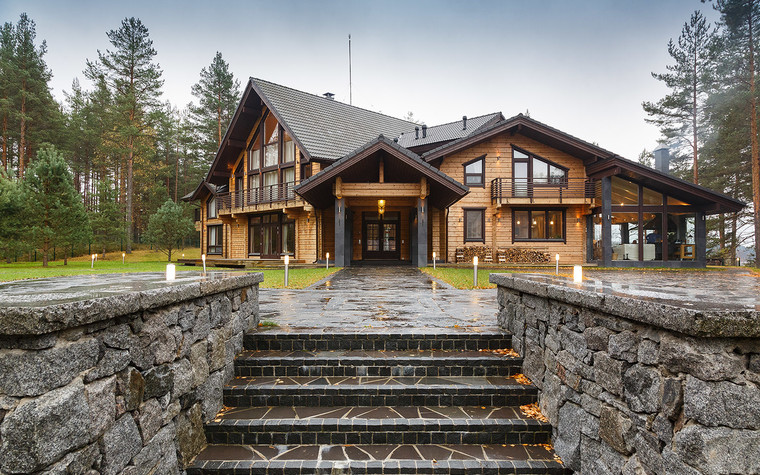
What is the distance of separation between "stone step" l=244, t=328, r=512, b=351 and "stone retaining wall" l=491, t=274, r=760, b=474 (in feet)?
2.95

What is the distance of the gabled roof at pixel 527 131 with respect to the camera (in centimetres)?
1648

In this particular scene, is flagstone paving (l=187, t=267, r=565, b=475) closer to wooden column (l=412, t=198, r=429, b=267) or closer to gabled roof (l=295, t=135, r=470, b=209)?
gabled roof (l=295, t=135, r=470, b=209)

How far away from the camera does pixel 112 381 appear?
6.60 feet

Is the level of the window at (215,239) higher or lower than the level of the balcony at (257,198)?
lower

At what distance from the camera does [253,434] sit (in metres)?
2.97

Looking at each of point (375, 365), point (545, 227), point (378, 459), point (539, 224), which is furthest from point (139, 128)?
point (378, 459)

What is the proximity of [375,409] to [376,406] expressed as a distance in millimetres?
53

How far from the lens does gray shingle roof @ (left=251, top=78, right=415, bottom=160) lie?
59.7ft

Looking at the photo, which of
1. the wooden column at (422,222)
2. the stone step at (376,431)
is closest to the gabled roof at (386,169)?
the wooden column at (422,222)

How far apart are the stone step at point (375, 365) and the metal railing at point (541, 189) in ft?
47.7

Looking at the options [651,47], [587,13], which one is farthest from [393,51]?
[651,47]

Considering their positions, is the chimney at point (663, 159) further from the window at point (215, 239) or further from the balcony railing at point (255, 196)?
the window at point (215, 239)

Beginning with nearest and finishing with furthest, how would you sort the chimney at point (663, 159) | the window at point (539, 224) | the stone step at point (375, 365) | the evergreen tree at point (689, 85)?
the stone step at point (375, 365) < the window at point (539, 224) < the chimney at point (663, 159) < the evergreen tree at point (689, 85)

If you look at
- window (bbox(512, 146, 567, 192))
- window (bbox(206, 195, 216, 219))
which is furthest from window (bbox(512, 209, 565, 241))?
window (bbox(206, 195, 216, 219))
